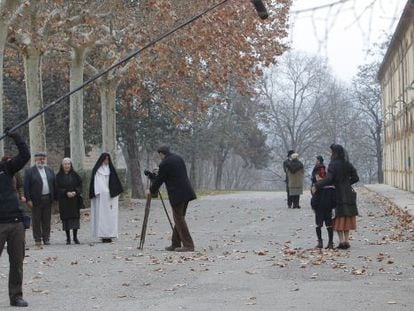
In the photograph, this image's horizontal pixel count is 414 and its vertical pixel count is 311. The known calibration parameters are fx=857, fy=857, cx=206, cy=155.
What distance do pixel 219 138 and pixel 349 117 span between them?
91.9 ft

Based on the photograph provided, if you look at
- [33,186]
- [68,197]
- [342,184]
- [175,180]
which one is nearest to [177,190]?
[175,180]

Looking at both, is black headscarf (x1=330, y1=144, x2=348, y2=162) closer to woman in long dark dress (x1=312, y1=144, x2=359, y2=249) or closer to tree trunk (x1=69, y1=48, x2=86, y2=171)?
woman in long dark dress (x1=312, y1=144, x2=359, y2=249)

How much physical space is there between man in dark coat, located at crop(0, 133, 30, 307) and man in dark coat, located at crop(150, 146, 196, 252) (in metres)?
5.57

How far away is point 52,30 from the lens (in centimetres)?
2477

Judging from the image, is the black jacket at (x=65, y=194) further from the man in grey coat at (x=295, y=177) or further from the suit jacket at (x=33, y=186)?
the man in grey coat at (x=295, y=177)

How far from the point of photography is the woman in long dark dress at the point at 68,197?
1698 cm

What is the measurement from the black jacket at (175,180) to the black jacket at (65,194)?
2.65 meters

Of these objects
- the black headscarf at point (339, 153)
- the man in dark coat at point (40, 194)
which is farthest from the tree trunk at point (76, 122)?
the black headscarf at point (339, 153)

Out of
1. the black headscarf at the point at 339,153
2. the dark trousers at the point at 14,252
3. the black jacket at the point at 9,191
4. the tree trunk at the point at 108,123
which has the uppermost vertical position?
the tree trunk at the point at 108,123

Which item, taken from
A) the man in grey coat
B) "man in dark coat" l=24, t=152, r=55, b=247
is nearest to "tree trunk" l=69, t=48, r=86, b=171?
the man in grey coat

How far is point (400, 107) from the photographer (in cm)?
4447

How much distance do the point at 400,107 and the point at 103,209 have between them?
3023cm

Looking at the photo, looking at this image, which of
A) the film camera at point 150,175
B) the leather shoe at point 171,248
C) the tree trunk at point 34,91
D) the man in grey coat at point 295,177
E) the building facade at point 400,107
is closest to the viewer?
the leather shoe at point 171,248

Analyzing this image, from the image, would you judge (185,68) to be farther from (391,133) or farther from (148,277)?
(391,133)
